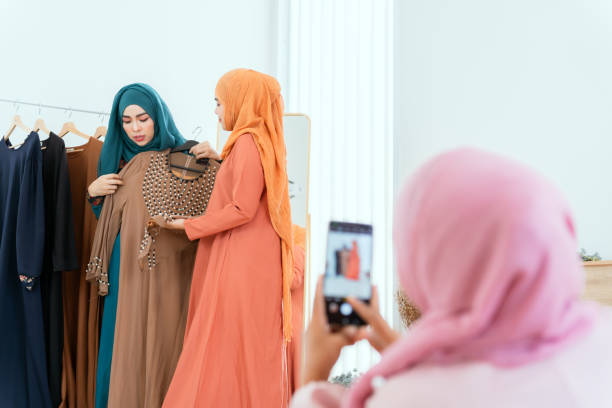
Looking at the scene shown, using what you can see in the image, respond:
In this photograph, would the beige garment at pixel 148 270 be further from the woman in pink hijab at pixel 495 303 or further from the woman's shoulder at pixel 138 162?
the woman in pink hijab at pixel 495 303

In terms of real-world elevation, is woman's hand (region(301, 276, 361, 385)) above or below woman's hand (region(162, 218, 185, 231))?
below

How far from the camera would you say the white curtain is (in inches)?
130

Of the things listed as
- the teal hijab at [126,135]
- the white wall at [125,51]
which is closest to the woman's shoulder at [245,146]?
the teal hijab at [126,135]

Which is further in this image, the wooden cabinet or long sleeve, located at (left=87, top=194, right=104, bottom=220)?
the wooden cabinet

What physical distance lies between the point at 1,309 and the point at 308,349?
1.84 meters

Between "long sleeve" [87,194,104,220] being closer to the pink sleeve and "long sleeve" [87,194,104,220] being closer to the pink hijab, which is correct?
the pink sleeve

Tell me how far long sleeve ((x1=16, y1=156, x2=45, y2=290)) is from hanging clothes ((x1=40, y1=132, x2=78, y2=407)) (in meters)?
0.06

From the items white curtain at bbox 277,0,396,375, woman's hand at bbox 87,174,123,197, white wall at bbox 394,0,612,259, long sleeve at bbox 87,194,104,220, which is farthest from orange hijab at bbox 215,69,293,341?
white wall at bbox 394,0,612,259

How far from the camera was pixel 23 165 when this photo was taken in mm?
2209

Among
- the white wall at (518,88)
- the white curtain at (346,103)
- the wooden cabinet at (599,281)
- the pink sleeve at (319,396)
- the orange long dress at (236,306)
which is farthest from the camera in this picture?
the white curtain at (346,103)

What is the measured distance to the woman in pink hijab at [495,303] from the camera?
1.80ft

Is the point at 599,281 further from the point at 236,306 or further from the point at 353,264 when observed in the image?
the point at 353,264

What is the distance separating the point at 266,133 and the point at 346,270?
1.29m

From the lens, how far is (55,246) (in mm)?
2141
